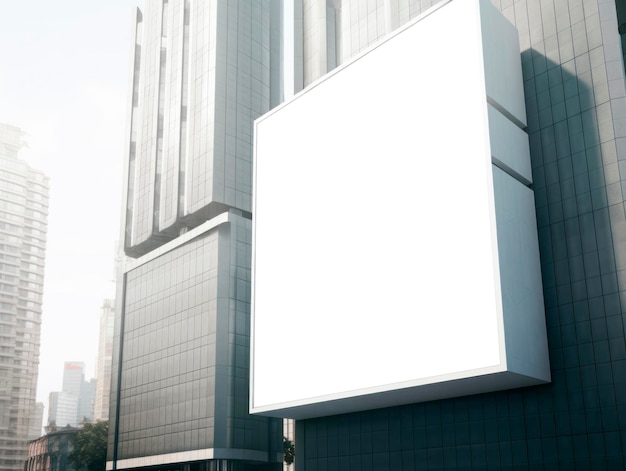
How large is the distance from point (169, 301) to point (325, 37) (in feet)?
92.2

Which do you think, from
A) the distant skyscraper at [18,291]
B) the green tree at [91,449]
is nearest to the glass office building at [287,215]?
the green tree at [91,449]

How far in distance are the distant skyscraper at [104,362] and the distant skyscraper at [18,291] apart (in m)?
25.2

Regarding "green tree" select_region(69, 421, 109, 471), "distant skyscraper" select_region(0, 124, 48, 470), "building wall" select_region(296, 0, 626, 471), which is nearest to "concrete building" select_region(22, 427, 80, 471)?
"distant skyscraper" select_region(0, 124, 48, 470)

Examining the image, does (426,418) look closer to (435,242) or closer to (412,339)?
(412,339)

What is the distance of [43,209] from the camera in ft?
387

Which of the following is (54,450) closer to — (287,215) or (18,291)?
(18,291)

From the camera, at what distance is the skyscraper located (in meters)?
57.5

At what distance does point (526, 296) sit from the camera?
90.7 feet

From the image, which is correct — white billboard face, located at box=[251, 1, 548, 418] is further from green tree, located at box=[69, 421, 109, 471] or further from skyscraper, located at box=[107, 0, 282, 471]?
green tree, located at box=[69, 421, 109, 471]

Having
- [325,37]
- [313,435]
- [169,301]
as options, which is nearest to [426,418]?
[313,435]

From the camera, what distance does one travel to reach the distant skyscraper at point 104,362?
464ft

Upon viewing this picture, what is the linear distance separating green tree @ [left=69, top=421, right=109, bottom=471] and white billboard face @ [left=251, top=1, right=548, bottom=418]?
151 feet

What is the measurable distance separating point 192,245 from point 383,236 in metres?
34.4

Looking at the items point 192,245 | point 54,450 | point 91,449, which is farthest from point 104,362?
point 192,245
